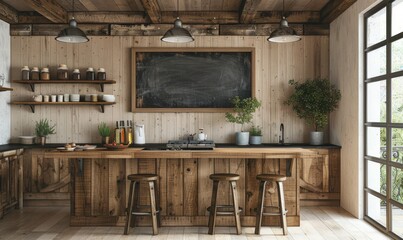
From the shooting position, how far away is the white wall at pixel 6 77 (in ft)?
21.4

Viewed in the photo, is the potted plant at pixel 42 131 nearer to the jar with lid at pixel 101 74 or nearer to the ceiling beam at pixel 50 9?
the jar with lid at pixel 101 74

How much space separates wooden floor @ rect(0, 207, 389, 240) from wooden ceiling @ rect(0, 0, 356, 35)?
118 inches

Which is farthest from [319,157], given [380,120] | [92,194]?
[92,194]

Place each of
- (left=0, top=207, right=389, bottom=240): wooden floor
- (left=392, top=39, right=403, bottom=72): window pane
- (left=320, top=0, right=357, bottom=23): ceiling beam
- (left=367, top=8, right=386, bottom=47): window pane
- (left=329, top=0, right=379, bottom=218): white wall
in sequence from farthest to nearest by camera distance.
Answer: (left=320, top=0, right=357, bottom=23): ceiling beam
(left=329, top=0, right=379, bottom=218): white wall
(left=367, top=8, right=386, bottom=47): window pane
(left=0, top=207, right=389, bottom=240): wooden floor
(left=392, top=39, right=403, bottom=72): window pane

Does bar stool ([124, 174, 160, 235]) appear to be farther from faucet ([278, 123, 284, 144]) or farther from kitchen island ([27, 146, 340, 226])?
faucet ([278, 123, 284, 144])

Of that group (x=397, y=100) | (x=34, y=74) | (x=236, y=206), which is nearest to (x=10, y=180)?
(x=34, y=74)

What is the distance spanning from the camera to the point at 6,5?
20.8ft

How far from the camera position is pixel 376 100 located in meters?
5.38

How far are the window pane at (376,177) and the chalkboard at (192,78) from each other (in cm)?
225

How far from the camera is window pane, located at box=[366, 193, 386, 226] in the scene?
5.33 meters

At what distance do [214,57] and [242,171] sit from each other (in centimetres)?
239

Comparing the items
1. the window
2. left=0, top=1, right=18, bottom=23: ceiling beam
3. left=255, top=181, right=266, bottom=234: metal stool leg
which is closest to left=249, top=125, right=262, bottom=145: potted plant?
the window

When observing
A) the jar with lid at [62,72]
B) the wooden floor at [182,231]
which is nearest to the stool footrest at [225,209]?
the wooden floor at [182,231]

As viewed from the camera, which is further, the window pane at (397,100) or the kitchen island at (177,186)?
the kitchen island at (177,186)
